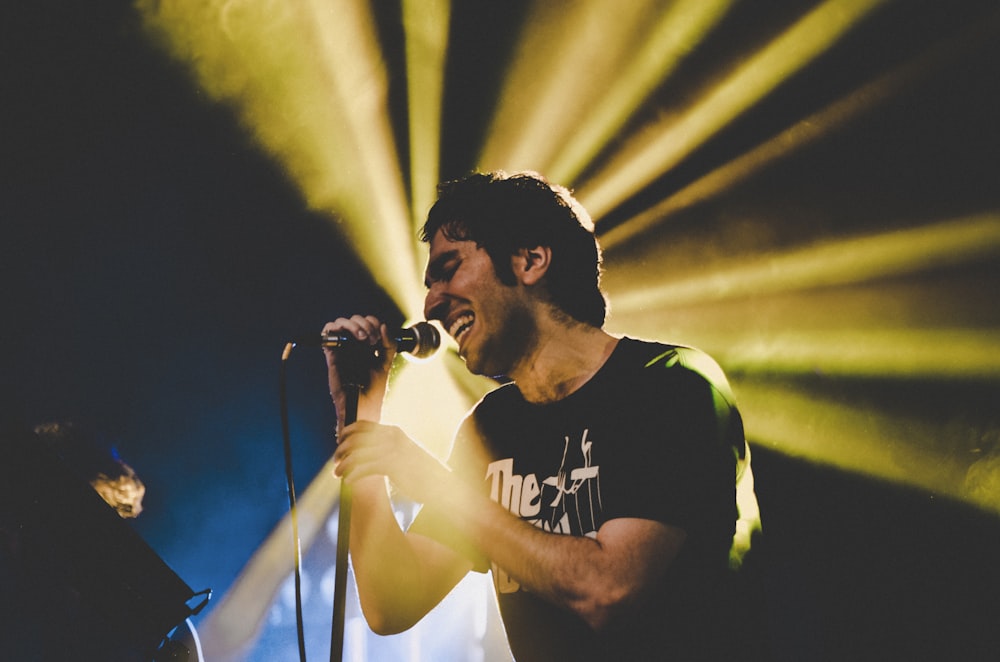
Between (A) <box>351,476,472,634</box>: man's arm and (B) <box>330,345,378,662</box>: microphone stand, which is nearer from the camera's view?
(B) <box>330,345,378,662</box>: microphone stand

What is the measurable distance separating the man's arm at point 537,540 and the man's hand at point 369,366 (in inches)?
6.3

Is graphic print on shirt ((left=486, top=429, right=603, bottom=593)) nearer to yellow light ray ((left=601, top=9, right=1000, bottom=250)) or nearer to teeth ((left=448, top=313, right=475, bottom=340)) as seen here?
teeth ((left=448, top=313, right=475, bottom=340))

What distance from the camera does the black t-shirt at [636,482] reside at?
126 cm

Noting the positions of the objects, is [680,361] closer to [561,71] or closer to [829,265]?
[829,265]

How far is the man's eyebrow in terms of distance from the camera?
1.86 metres

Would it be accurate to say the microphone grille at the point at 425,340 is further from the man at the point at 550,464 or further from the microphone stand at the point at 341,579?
the microphone stand at the point at 341,579

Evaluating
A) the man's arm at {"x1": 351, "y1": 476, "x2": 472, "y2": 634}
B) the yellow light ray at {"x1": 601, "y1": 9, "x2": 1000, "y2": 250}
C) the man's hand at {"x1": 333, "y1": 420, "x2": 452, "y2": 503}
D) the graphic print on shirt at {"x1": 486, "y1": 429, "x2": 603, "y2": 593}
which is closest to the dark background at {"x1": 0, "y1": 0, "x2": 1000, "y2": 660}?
the yellow light ray at {"x1": 601, "y1": 9, "x2": 1000, "y2": 250}

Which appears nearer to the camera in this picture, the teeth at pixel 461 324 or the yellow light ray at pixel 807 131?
the teeth at pixel 461 324

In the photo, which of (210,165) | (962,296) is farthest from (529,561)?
(210,165)

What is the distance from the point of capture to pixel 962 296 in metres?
2.26

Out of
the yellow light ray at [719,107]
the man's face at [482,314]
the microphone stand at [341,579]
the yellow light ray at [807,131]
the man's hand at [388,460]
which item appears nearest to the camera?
the microphone stand at [341,579]

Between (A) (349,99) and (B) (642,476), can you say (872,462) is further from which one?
(A) (349,99)

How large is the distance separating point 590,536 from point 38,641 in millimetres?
2260

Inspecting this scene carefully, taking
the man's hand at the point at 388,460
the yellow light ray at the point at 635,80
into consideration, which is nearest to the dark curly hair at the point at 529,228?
the man's hand at the point at 388,460
